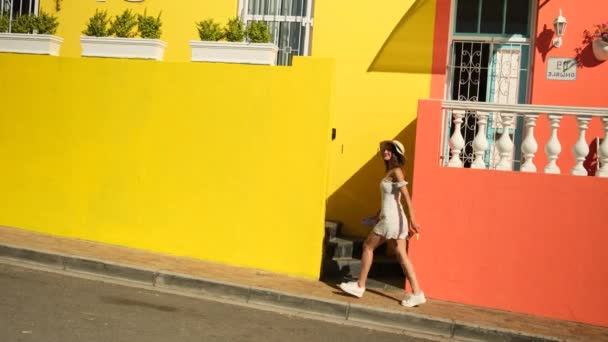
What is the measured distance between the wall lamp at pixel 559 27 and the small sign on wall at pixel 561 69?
220mm

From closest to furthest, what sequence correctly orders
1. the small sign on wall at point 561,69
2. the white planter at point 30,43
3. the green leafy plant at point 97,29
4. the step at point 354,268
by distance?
1. the step at point 354,268
2. the small sign on wall at point 561,69
3. the green leafy plant at point 97,29
4. the white planter at point 30,43

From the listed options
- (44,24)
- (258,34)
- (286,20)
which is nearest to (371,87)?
(286,20)

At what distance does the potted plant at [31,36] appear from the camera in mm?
9930

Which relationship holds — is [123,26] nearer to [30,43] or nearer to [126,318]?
[30,43]

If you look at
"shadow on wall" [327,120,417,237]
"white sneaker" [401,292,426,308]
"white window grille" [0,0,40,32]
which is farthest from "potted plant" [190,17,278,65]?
Result: "white window grille" [0,0,40,32]

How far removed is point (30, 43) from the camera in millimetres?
10023

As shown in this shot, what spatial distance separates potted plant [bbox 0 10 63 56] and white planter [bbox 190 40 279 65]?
2217 millimetres

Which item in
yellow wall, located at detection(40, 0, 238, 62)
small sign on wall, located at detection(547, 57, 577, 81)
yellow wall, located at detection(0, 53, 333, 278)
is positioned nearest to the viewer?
yellow wall, located at detection(0, 53, 333, 278)

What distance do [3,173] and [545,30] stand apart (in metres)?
7.76

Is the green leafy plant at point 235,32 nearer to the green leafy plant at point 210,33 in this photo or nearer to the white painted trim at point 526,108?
the green leafy plant at point 210,33

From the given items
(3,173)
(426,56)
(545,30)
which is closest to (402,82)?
(426,56)

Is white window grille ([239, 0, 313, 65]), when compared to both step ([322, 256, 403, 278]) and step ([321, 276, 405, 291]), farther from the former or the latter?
step ([321, 276, 405, 291])

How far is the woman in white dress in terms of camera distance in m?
7.46

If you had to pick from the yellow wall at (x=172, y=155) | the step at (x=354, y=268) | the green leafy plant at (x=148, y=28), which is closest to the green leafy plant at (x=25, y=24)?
the yellow wall at (x=172, y=155)
